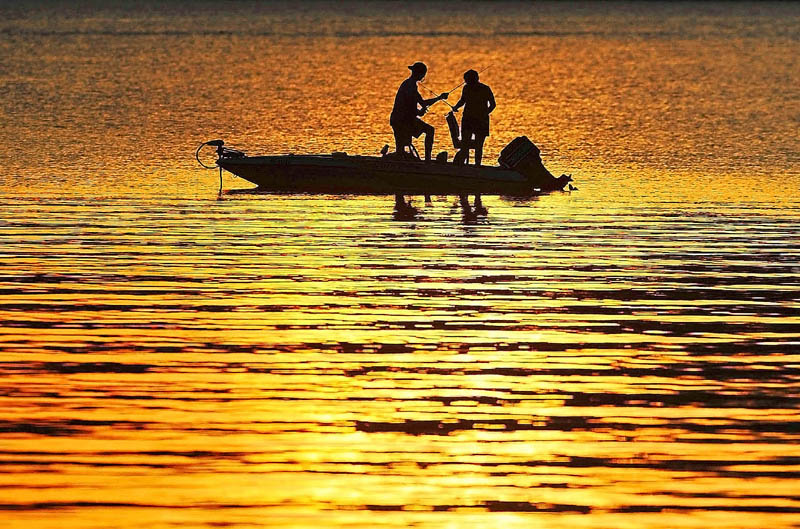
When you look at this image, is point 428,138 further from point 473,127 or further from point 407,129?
point 473,127

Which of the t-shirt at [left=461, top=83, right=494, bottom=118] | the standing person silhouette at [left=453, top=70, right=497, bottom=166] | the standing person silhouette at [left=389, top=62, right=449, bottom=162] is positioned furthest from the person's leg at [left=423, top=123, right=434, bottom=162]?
the t-shirt at [left=461, top=83, right=494, bottom=118]

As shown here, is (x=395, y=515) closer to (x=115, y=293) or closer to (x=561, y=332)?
(x=561, y=332)

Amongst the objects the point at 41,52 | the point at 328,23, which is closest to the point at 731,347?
the point at 41,52

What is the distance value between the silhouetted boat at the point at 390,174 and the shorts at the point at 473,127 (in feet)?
2.60

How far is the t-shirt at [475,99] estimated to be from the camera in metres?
26.7

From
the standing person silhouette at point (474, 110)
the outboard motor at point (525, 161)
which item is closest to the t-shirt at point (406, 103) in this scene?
the standing person silhouette at point (474, 110)

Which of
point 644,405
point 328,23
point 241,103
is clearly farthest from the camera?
point 328,23

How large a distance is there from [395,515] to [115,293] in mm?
7695

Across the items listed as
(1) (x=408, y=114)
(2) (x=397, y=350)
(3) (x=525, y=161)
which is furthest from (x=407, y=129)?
(2) (x=397, y=350)

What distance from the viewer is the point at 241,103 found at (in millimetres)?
54125

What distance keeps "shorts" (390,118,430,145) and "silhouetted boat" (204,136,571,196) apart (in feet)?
1.15

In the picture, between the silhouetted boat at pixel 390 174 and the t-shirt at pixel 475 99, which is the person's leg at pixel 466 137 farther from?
the silhouetted boat at pixel 390 174

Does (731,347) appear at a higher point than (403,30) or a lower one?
lower

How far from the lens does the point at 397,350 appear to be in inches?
551
